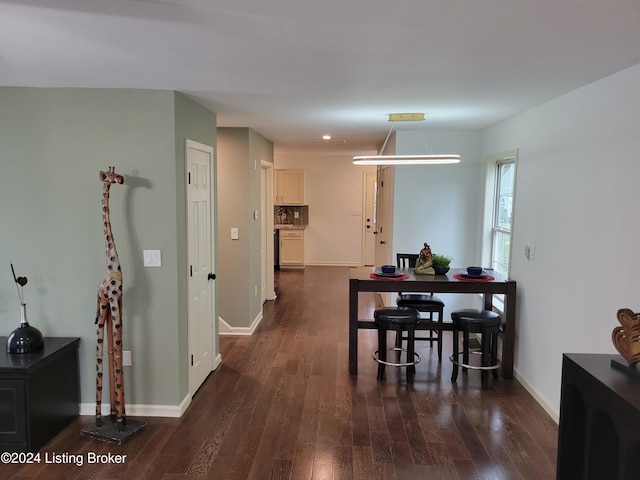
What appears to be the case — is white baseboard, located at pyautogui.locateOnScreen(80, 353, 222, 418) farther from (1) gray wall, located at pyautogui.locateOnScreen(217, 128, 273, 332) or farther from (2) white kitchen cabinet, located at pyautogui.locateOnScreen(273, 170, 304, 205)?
(2) white kitchen cabinet, located at pyautogui.locateOnScreen(273, 170, 304, 205)

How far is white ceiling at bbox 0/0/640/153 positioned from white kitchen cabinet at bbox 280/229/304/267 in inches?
257

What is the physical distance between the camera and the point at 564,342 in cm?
317

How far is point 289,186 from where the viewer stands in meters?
10.0

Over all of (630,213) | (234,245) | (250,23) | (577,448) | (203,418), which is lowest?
(203,418)

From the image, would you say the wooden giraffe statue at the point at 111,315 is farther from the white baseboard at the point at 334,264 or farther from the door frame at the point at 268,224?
the white baseboard at the point at 334,264

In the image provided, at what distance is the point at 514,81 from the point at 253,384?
313 cm

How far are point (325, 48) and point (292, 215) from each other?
814 centimetres

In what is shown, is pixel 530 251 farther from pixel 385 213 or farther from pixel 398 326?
pixel 385 213

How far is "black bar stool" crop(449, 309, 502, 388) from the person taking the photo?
12.7 ft

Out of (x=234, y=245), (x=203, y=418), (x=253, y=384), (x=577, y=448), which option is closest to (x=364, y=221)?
(x=234, y=245)

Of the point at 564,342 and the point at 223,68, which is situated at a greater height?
the point at 223,68

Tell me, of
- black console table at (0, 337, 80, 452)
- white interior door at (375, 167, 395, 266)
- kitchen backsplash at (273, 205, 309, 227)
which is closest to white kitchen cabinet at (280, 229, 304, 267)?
kitchen backsplash at (273, 205, 309, 227)

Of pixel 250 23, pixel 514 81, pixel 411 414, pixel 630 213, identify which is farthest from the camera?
pixel 411 414

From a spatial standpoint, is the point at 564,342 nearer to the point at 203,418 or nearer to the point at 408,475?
the point at 408,475
